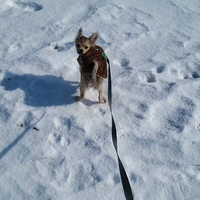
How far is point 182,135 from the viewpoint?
114 inches

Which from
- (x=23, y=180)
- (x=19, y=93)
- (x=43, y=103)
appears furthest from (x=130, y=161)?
(x=19, y=93)

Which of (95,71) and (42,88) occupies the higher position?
(95,71)

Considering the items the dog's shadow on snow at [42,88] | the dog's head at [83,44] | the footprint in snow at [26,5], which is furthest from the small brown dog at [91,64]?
the footprint in snow at [26,5]

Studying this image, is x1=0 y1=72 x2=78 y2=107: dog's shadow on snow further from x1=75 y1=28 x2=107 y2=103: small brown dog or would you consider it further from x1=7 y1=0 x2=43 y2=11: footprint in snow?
x1=7 y1=0 x2=43 y2=11: footprint in snow

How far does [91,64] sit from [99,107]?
0.61 meters

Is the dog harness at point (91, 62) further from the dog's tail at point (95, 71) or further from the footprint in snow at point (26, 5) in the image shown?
the footprint in snow at point (26, 5)

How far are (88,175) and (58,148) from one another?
0.47 metres

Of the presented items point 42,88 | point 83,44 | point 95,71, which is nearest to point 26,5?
point 42,88

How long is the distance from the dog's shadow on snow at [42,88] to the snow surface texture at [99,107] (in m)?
0.01

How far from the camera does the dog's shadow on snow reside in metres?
3.29

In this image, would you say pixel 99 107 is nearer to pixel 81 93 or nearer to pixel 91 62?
pixel 81 93

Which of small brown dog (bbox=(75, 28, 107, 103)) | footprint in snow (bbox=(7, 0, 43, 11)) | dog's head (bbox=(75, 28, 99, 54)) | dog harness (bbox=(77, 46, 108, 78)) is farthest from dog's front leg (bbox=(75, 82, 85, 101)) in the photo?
footprint in snow (bbox=(7, 0, 43, 11))

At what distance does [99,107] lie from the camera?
3.27 meters

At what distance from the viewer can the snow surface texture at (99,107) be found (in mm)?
2453
